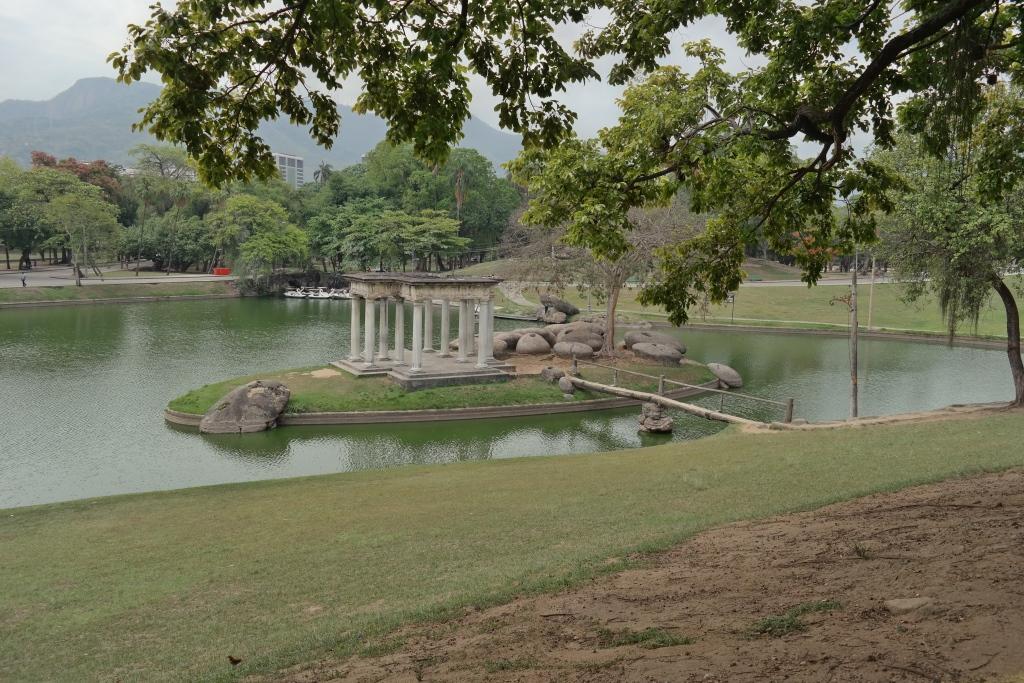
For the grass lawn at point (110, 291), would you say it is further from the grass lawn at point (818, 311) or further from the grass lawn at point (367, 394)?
the grass lawn at point (367, 394)

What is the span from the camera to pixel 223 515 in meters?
13.9

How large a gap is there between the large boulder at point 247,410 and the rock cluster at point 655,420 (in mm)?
12611

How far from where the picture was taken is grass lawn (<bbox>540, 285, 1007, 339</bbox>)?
5555 cm

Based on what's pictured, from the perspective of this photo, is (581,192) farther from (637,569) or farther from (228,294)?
(228,294)

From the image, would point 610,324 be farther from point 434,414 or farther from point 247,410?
point 247,410

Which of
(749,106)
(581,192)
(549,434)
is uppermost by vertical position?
(749,106)

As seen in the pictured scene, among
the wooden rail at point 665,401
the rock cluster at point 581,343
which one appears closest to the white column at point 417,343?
the wooden rail at point 665,401

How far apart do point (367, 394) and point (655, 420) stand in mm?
10750

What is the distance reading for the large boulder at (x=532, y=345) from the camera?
37.6 metres

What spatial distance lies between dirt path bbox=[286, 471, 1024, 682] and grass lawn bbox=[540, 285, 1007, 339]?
4651 cm

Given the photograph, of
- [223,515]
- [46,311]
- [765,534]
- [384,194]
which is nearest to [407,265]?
[384,194]

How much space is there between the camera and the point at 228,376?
3281cm

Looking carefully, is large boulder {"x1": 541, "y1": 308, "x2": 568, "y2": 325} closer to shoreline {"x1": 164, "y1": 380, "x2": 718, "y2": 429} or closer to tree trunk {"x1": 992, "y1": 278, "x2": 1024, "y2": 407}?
shoreline {"x1": 164, "y1": 380, "x2": 718, "y2": 429}

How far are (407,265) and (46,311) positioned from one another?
33.7 metres
